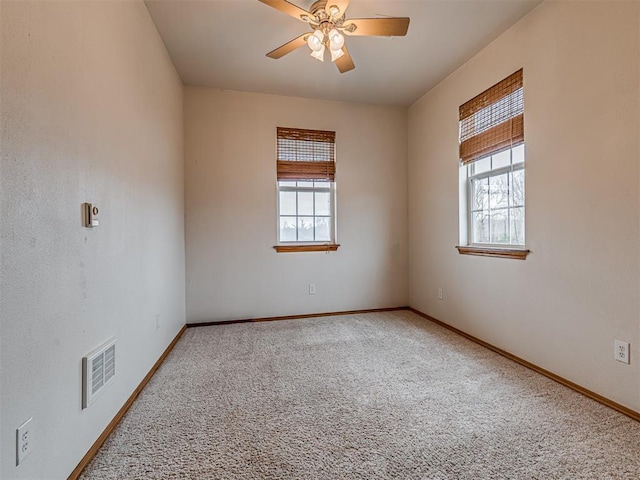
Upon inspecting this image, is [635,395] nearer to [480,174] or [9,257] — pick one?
[480,174]

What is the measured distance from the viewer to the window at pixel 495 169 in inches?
97.3

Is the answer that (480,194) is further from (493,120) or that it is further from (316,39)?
(316,39)

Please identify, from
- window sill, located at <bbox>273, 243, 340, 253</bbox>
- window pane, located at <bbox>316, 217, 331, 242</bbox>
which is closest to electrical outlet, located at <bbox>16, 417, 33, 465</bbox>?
window sill, located at <bbox>273, 243, 340, 253</bbox>

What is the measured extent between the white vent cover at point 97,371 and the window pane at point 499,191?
3.05 metres

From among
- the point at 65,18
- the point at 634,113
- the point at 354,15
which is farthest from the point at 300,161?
the point at 634,113

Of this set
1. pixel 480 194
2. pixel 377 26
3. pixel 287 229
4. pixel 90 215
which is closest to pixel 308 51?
pixel 377 26

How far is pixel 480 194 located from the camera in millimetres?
2992

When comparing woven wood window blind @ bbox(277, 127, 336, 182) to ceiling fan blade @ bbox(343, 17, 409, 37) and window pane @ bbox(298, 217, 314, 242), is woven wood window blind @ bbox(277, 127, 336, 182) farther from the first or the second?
ceiling fan blade @ bbox(343, 17, 409, 37)

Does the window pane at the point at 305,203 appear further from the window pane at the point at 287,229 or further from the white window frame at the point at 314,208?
the window pane at the point at 287,229

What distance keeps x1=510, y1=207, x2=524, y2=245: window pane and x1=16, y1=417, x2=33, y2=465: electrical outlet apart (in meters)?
3.07

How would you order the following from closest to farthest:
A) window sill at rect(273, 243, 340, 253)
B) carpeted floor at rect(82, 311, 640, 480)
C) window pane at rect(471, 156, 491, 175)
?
carpeted floor at rect(82, 311, 640, 480), window pane at rect(471, 156, 491, 175), window sill at rect(273, 243, 340, 253)

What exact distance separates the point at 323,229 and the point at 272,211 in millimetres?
686

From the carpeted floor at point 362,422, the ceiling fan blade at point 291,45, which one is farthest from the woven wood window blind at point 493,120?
the carpeted floor at point 362,422

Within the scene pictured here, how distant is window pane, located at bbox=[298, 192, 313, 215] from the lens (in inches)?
149
